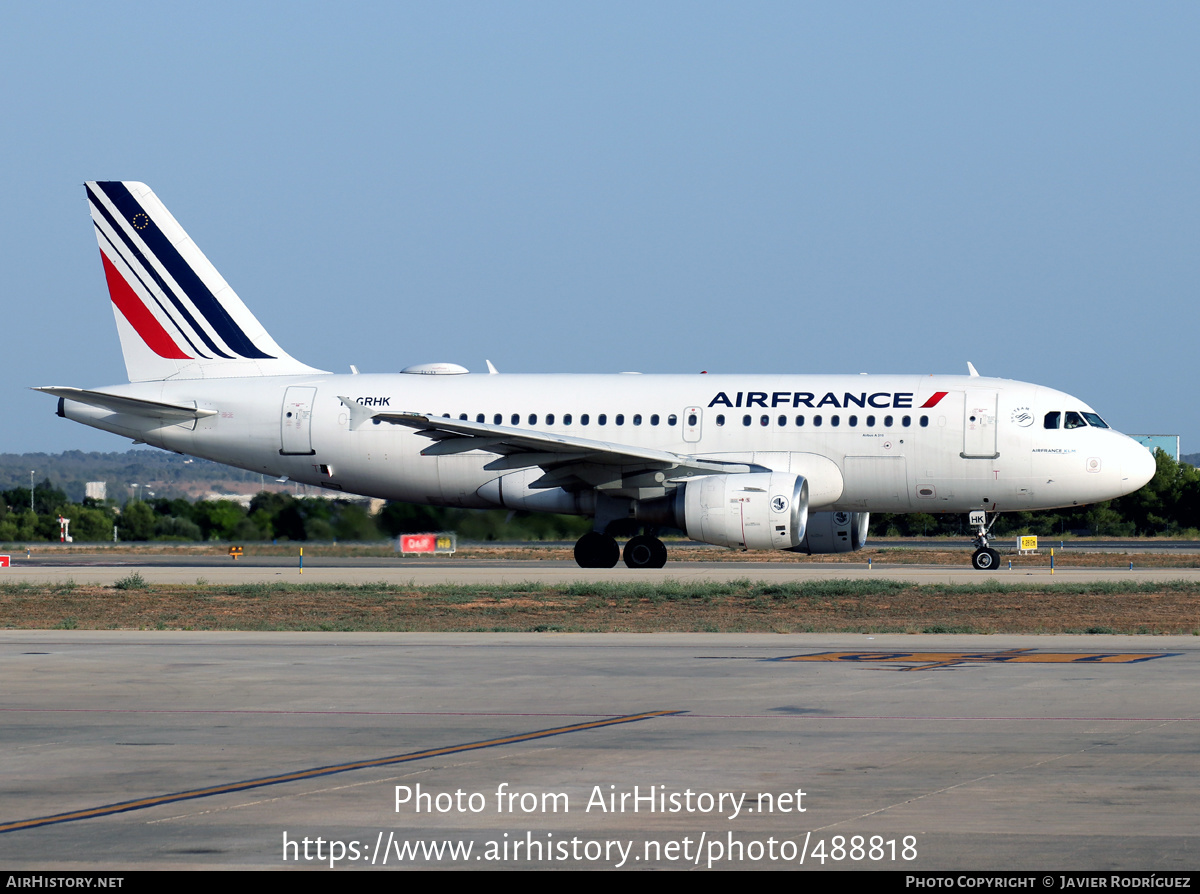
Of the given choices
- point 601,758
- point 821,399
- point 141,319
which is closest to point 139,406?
point 141,319

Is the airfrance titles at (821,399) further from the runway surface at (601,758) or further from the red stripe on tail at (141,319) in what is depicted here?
the runway surface at (601,758)

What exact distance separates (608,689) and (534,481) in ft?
63.3

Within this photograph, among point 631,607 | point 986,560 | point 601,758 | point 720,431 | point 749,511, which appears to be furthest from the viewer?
point 986,560

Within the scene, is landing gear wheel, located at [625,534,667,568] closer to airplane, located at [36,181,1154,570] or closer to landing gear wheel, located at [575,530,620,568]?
airplane, located at [36,181,1154,570]

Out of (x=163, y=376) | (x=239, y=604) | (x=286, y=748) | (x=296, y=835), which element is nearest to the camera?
(x=296, y=835)

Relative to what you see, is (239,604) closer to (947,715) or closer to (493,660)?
(493,660)

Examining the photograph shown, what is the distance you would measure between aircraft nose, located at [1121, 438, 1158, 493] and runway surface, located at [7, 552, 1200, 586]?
6.70 ft

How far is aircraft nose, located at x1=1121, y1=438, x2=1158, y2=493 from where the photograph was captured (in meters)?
32.1

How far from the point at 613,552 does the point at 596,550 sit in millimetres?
380

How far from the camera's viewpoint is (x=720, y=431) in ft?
107

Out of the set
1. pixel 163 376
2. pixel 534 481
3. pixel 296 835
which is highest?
pixel 163 376

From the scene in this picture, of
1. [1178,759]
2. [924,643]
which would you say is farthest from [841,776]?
[924,643]

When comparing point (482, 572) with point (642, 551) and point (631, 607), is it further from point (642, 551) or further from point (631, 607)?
point (631, 607)

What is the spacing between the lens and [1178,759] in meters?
10.1
